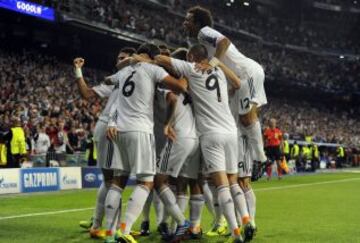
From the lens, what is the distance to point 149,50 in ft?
23.0

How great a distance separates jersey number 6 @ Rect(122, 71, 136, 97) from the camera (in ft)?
21.6

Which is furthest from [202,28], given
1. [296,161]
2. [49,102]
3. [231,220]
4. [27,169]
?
[296,161]

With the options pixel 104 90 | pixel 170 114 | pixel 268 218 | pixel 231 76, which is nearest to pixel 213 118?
pixel 170 114

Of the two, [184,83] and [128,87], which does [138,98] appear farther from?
[184,83]

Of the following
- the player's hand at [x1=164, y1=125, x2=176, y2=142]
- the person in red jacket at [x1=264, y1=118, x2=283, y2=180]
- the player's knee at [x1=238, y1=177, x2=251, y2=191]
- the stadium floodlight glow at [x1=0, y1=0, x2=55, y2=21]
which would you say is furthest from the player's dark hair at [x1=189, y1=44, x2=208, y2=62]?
the stadium floodlight glow at [x1=0, y1=0, x2=55, y2=21]

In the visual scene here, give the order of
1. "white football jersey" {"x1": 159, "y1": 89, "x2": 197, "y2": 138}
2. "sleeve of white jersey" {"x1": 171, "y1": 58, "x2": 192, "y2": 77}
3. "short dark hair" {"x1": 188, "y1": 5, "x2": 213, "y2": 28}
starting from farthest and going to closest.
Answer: "white football jersey" {"x1": 159, "y1": 89, "x2": 197, "y2": 138} → "short dark hair" {"x1": 188, "y1": 5, "x2": 213, "y2": 28} → "sleeve of white jersey" {"x1": 171, "y1": 58, "x2": 192, "y2": 77}

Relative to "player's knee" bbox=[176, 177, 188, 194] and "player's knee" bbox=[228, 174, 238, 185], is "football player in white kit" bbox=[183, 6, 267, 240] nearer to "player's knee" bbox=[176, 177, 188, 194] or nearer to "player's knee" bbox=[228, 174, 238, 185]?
"player's knee" bbox=[228, 174, 238, 185]

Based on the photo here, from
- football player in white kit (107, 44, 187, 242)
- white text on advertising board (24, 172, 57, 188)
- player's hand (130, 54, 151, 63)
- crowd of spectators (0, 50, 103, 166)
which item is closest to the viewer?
football player in white kit (107, 44, 187, 242)

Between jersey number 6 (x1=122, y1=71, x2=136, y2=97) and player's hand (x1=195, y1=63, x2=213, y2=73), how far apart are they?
28.6 inches

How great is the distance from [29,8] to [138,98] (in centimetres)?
2180

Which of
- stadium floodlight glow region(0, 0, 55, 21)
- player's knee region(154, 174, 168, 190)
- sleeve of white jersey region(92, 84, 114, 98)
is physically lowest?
player's knee region(154, 174, 168, 190)

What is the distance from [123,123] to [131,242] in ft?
4.37

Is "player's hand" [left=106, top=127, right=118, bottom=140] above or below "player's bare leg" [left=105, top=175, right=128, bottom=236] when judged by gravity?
above

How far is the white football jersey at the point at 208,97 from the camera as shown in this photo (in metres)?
6.63
